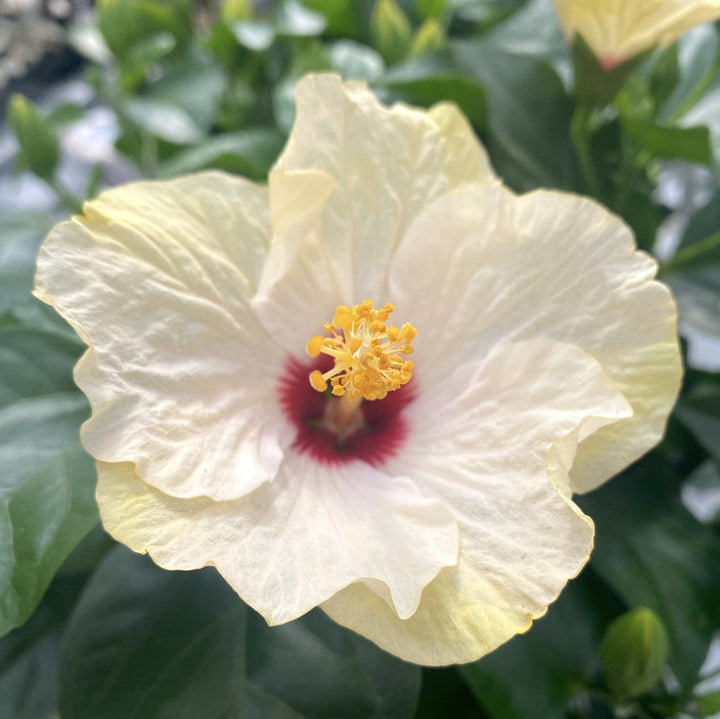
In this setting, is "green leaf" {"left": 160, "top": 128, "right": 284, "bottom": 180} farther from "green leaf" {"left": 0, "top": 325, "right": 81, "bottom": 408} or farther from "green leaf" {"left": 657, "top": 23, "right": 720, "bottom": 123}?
"green leaf" {"left": 657, "top": 23, "right": 720, "bottom": 123}

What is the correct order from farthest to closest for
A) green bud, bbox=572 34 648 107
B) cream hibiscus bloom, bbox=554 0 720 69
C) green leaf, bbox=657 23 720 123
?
green leaf, bbox=657 23 720 123 < green bud, bbox=572 34 648 107 < cream hibiscus bloom, bbox=554 0 720 69

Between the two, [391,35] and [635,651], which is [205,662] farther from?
[391,35]

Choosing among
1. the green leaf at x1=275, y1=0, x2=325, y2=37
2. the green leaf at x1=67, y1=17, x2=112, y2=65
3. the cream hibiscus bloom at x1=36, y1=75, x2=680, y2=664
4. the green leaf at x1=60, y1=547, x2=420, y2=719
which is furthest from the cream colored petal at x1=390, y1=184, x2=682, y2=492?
the green leaf at x1=67, y1=17, x2=112, y2=65

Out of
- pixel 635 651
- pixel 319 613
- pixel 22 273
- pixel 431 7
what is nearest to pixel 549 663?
pixel 635 651

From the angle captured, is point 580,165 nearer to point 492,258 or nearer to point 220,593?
point 492,258

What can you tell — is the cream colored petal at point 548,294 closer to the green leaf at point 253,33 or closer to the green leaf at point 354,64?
the green leaf at point 354,64

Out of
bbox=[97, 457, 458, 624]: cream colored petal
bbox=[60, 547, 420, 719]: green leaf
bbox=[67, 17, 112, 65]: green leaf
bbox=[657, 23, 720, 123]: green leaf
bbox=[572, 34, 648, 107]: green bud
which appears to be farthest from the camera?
bbox=[67, 17, 112, 65]: green leaf
